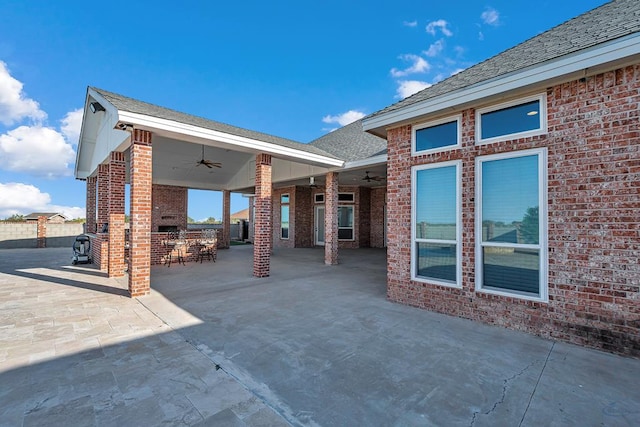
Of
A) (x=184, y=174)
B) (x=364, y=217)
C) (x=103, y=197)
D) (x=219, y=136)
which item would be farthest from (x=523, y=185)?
(x=184, y=174)

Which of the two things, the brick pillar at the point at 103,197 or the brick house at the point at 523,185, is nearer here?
the brick house at the point at 523,185

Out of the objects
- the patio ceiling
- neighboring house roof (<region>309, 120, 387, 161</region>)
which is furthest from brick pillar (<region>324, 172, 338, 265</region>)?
neighboring house roof (<region>309, 120, 387, 161</region>)

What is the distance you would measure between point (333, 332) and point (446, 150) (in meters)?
3.36

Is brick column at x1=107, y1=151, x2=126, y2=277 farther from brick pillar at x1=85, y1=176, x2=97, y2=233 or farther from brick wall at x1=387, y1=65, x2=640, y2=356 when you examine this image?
brick wall at x1=387, y1=65, x2=640, y2=356

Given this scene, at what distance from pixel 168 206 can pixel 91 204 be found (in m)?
3.77

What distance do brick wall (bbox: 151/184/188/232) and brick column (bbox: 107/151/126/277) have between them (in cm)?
812

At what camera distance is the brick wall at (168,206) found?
1503 cm

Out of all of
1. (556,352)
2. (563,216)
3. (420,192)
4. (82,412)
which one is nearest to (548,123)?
(563,216)

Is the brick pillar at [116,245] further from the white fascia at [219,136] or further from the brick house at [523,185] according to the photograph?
the white fascia at [219,136]

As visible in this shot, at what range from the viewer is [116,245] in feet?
24.1

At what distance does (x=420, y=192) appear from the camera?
4.98 metres

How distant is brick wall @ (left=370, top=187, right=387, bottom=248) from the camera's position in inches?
608

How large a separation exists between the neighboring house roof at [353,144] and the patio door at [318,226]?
4362 mm

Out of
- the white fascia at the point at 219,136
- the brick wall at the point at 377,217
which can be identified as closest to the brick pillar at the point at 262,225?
the white fascia at the point at 219,136
